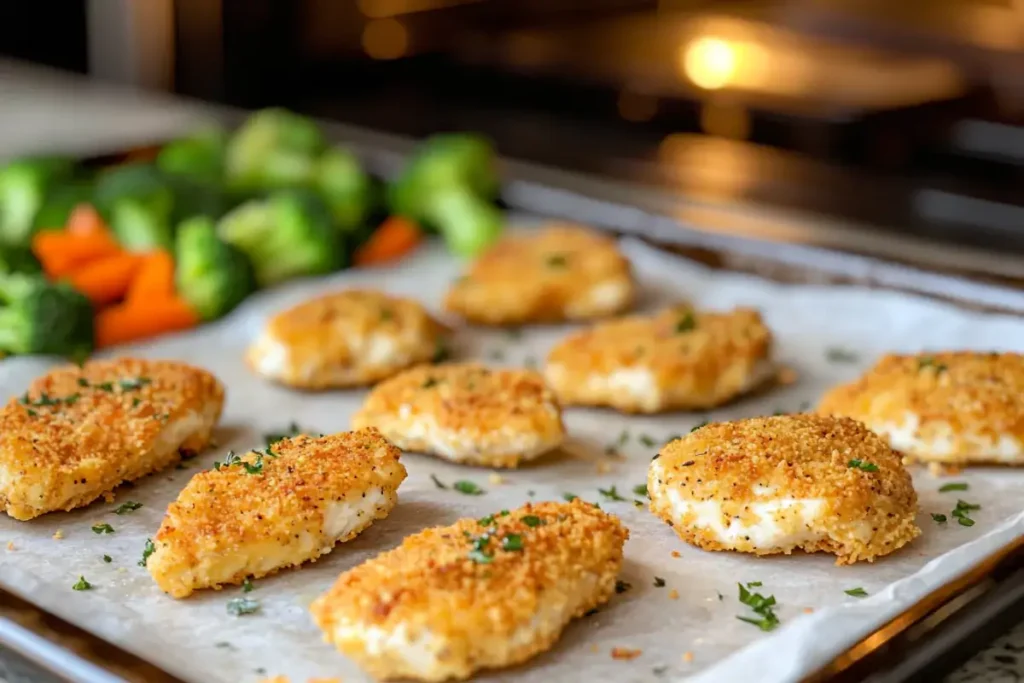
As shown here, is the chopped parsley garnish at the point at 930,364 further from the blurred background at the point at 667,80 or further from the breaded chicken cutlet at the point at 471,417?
the blurred background at the point at 667,80

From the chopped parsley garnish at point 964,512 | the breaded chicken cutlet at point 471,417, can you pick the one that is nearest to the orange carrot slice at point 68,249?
the breaded chicken cutlet at point 471,417

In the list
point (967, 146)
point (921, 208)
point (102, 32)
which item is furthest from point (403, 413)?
point (102, 32)

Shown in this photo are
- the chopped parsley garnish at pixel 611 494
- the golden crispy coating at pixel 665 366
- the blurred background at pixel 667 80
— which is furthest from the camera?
the blurred background at pixel 667 80

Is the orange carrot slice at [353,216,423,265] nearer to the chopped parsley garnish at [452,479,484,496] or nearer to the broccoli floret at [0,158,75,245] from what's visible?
the broccoli floret at [0,158,75,245]

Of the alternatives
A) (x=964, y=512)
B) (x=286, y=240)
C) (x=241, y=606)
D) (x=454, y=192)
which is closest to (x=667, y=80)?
(x=454, y=192)

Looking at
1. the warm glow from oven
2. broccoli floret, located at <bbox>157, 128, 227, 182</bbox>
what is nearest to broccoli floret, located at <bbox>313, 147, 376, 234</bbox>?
broccoli floret, located at <bbox>157, 128, 227, 182</bbox>

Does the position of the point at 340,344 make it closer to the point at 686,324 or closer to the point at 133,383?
the point at 133,383

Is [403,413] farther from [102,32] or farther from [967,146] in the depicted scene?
[102,32]
